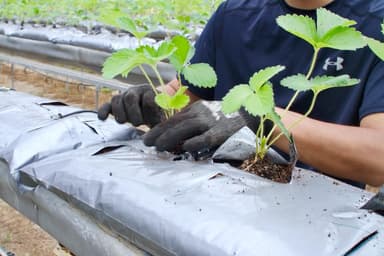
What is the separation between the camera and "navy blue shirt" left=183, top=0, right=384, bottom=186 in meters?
0.95

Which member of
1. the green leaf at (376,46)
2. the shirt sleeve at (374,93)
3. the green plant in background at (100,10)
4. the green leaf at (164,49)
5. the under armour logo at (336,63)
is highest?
the green leaf at (376,46)

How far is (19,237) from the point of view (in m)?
1.99

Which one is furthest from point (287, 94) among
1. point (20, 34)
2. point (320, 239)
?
point (20, 34)

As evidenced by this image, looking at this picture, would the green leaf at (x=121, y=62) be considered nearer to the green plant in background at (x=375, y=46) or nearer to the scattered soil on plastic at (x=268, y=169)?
the scattered soil on plastic at (x=268, y=169)

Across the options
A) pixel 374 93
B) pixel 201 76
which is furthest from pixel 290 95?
pixel 201 76

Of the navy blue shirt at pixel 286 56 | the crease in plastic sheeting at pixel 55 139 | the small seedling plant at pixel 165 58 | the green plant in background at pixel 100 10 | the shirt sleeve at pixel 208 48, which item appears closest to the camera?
the small seedling plant at pixel 165 58

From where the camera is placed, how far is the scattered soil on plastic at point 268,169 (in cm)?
72

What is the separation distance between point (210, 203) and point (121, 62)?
0.30m

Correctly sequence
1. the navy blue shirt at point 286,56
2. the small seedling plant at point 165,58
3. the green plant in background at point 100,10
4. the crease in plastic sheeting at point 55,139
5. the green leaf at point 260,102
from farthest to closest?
1. the green plant in background at point 100,10
2. the navy blue shirt at point 286,56
3. the crease in plastic sheeting at point 55,139
4. the small seedling plant at point 165,58
5. the green leaf at point 260,102

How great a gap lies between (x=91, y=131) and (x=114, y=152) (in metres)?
0.14

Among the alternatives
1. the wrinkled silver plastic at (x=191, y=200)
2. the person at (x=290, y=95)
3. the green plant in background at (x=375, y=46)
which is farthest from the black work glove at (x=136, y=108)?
the green plant in background at (x=375, y=46)

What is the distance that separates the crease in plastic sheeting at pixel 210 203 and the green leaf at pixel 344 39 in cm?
22

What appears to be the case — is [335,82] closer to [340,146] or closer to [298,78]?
[298,78]

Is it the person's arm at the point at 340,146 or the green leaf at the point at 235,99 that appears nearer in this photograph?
the green leaf at the point at 235,99
